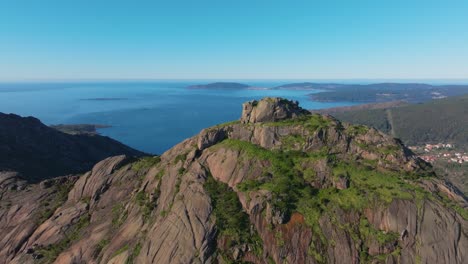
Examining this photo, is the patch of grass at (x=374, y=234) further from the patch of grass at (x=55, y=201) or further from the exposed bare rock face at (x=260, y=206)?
the patch of grass at (x=55, y=201)

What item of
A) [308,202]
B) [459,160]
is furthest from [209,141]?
[459,160]

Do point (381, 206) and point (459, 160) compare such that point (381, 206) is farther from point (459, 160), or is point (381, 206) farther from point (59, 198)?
point (459, 160)

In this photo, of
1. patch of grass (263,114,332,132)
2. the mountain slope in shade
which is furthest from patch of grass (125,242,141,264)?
the mountain slope in shade

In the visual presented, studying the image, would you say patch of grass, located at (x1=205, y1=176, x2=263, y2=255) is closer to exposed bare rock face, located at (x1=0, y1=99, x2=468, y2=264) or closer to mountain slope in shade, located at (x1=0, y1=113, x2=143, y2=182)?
exposed bare rock face, located at (x1=0, y1=99, x2=468, y2=264)

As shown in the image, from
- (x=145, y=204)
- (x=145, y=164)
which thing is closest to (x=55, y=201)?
(x=145, y=164)

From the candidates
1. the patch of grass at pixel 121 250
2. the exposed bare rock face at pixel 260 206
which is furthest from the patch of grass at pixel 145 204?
the patch of grass at pixel 121 250

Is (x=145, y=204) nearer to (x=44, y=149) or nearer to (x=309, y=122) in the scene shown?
(x=309, y=122)
